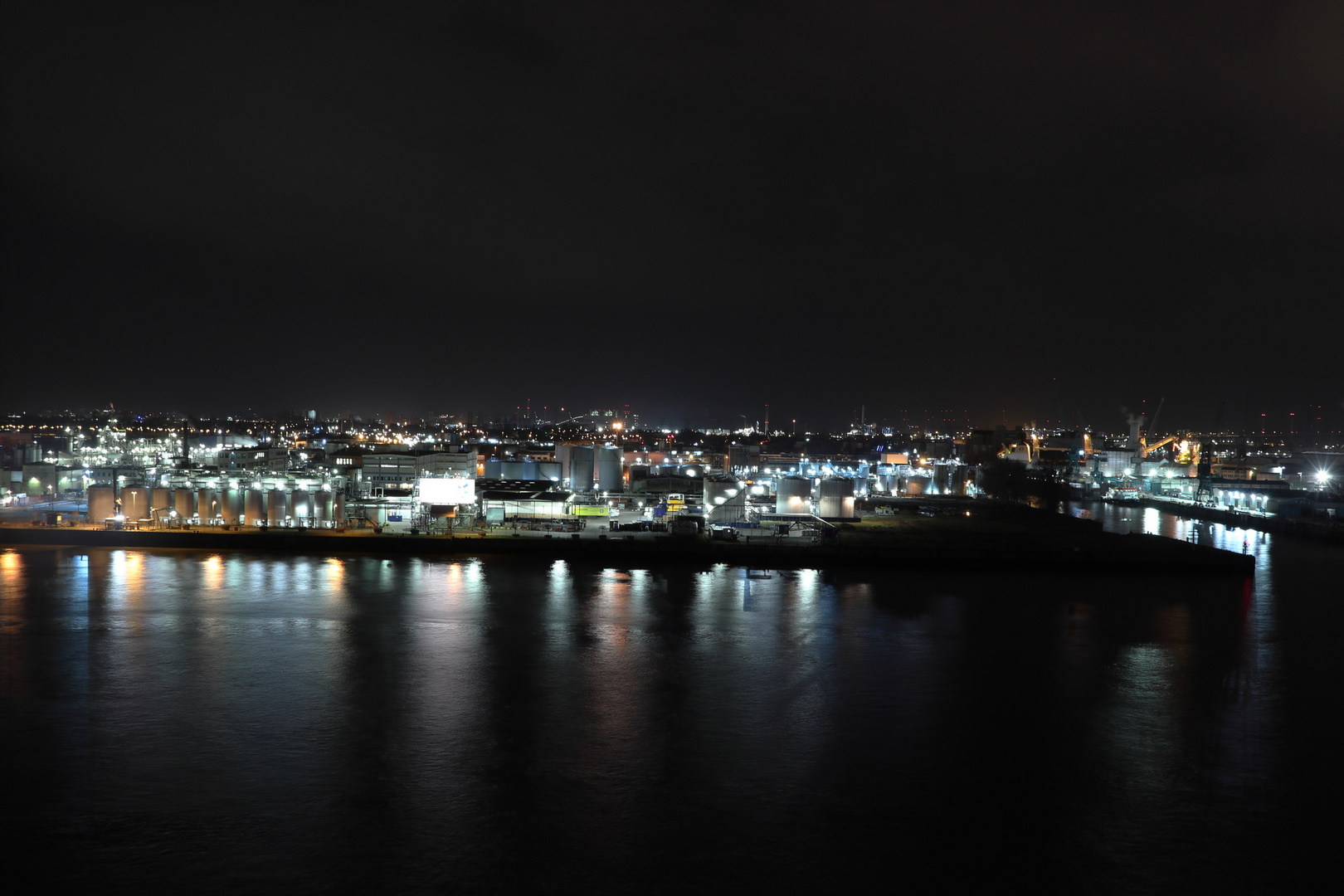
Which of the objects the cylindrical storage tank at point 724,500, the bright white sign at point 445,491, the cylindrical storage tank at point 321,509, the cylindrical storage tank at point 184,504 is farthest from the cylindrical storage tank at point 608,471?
the cylindrical storage tank at point 184,504

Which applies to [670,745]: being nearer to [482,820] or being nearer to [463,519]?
[482,820]

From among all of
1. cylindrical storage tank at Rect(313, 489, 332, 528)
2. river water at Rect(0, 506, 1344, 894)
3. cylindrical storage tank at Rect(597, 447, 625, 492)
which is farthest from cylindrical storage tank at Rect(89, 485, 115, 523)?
cylindrical storage tank at Rect(597, 447, 625, 492)

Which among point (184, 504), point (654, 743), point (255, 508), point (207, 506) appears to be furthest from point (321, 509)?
point (654, 743)

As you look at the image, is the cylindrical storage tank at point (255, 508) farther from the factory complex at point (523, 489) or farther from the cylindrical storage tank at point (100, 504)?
the cylindrical storage tank at point (100, 504)

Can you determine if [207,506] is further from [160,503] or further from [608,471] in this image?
[608,471]

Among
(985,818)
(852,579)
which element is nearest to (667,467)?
(852,579)
